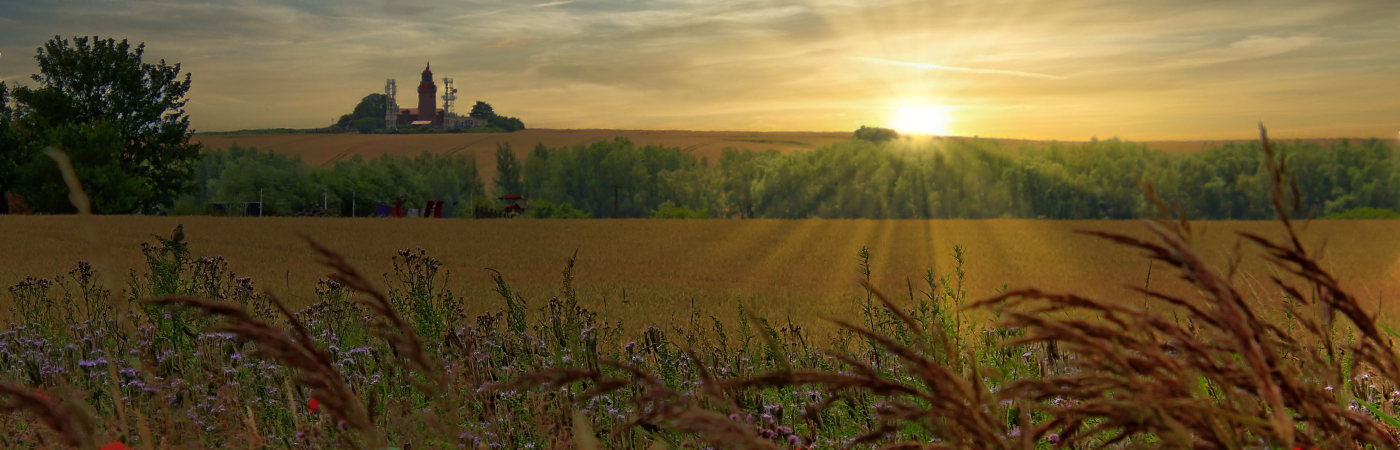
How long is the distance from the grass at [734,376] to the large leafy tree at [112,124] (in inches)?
2057

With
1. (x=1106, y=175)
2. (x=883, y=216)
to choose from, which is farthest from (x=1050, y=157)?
(x=883, y=216)

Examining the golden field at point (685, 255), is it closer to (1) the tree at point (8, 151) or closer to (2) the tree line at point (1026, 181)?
(1) the tree at point (8, 151)

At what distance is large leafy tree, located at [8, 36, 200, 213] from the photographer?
52.8 metres

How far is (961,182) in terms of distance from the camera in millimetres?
92688

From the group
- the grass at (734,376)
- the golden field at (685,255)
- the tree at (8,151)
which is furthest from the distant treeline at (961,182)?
the grass at (734,376)

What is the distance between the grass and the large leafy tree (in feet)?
171

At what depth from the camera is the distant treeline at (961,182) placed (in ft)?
276

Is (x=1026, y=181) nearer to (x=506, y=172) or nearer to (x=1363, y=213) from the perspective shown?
(x=1363, y=213)

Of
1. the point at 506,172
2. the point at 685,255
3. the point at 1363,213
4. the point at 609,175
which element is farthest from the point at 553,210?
the point at 1363,213

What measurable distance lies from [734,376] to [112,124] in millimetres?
63610

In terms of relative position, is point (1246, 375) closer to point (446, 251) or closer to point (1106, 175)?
point (446, 251)

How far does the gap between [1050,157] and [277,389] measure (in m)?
107

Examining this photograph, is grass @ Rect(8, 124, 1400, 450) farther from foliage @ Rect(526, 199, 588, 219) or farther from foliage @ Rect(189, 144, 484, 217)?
foliage @ Rect(526, 199, 588, 219)

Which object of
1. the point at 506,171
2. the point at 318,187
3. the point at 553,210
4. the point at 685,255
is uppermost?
the point at 685,255
